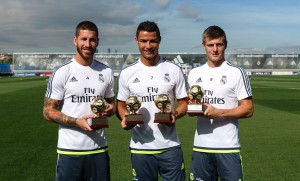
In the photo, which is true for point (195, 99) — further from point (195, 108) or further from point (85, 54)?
point (85, 54)

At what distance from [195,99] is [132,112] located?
27.9 inches

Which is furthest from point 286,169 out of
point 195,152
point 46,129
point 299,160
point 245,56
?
point 245,56

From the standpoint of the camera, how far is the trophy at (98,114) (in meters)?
A: 4.23

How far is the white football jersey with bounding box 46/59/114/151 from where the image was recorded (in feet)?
14.7

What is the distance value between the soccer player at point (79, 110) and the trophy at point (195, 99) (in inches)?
34.8

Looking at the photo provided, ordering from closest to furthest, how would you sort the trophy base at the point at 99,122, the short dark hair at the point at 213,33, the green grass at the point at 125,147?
the trophy base at the point at 99,122 → the short dark hair at the point at 213,33 → the green grass at the point at 125,147

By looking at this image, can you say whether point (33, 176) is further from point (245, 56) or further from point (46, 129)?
point (245, 56)

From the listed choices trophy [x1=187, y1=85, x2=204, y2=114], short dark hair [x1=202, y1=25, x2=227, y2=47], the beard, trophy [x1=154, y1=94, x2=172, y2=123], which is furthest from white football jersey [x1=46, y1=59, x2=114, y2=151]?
short dark hair [x1=202, y1=25, x2=227, y2=47]

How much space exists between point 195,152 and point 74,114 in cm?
144

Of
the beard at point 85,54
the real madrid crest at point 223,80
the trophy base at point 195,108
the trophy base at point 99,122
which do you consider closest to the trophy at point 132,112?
the trophy base at point 99,122

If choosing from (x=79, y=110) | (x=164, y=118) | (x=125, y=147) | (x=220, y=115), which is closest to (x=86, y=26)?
(x=79, y=110)

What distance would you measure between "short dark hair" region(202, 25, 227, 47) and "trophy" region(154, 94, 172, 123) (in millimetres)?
889

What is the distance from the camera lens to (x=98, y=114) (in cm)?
435

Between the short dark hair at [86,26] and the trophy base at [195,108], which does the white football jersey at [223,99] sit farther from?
the short dark hair at [86,26]
